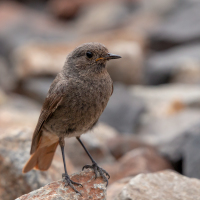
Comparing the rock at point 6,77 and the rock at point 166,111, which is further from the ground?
the rock at point 6,77

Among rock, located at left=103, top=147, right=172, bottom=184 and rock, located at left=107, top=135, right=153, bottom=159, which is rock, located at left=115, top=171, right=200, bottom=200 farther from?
rock, located at left=107, top=135, right=153, bottom=159

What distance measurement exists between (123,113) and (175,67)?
3242 millimetres

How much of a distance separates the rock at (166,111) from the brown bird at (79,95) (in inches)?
138

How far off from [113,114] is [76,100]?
4.87m

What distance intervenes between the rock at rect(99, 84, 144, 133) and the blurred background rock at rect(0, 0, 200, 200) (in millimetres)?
24

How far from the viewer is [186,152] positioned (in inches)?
232

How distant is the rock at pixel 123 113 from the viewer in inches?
351

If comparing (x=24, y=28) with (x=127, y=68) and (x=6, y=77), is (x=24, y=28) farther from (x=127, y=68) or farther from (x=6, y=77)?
(x=127, y=68)

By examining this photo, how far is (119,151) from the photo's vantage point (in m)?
7.19

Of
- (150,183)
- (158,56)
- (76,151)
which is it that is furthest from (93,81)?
(158,56)

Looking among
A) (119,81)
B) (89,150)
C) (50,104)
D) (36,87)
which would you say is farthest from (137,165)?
(119,81)

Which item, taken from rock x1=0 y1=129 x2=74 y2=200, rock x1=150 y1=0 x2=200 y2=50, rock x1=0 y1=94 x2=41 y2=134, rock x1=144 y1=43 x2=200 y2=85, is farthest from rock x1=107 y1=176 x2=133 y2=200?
rock x1=150 y1=0 x2=200 y2=50

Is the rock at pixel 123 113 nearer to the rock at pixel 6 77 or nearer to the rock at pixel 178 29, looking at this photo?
the rock at pixel 6 77

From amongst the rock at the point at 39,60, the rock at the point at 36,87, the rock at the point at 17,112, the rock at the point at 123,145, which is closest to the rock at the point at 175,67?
the rock at the point at 39,60
